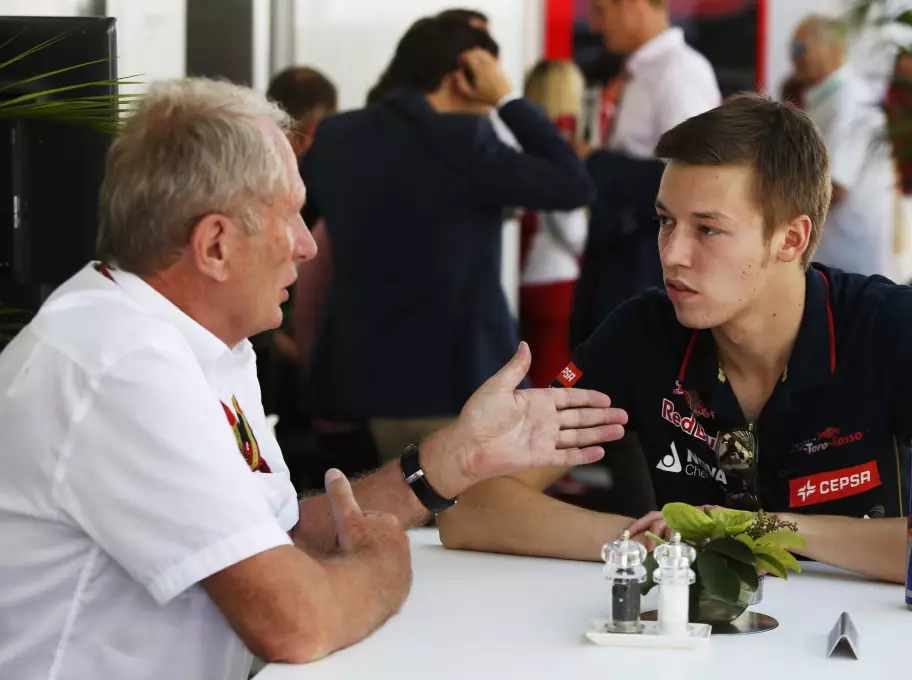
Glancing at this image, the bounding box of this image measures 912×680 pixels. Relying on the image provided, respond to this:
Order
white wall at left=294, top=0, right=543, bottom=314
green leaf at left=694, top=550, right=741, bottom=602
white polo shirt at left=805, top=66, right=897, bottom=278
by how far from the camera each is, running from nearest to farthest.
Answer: green leaf at left=694, top=550, right=741, bottom=602
white polo shirt at left=805, top=66, right=897, bottom=278
white wall at left=294, top=0, right=543, bottom=314

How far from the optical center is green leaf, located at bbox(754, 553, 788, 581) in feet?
4.94

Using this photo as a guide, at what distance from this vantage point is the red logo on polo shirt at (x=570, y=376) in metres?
2.21

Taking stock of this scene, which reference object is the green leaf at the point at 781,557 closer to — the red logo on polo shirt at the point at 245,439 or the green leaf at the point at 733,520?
the green leaf at the point at 733,520

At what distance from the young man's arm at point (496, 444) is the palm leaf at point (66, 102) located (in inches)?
26.4

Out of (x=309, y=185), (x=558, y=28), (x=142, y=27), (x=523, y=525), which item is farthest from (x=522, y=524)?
(x=558, y=28)

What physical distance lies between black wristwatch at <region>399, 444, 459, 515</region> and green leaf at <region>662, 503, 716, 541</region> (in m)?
0.48

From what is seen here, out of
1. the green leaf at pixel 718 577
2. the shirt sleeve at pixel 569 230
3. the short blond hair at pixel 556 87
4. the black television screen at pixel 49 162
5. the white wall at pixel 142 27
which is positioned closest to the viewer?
the green leaf at pixel 718 577

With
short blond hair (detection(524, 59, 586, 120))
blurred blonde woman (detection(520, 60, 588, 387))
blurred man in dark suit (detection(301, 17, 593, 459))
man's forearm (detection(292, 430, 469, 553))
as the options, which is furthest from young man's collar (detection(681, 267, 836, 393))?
short blond hair (detection(524, 59, 586, 120))

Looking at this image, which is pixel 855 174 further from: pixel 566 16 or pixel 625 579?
pixel 625 579

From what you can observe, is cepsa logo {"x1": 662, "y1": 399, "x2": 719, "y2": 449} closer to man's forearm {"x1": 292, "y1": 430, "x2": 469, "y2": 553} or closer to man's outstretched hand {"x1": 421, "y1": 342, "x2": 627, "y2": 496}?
man's outstretched hand {"x1": 421, "y1": 342, "x2": 627, "y2": 496}

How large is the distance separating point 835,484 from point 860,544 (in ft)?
0.81

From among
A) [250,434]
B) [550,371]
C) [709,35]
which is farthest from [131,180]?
[709,35]

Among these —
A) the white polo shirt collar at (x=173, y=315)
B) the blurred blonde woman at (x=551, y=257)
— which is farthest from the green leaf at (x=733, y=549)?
the blurred blonde woman at (x=551, y=257)

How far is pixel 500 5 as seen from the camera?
575cm
